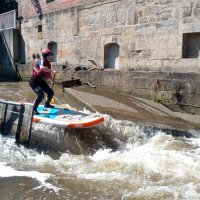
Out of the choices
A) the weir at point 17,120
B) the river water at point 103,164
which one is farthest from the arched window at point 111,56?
the weir at point 17,120

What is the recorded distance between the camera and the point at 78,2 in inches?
500

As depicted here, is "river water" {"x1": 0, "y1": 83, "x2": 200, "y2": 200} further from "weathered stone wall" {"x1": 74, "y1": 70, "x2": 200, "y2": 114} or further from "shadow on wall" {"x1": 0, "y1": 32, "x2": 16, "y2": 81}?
"shadow on wall" {"x1": 0, "y1": 32, "x2": 16, "y2": 81}

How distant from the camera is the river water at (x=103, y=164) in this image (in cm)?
449

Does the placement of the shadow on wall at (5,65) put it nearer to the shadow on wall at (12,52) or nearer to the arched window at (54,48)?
the shadow on wall at (12,52)

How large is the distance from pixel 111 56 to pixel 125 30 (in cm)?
130

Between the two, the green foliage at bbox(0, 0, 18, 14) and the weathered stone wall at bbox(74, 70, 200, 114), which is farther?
the green foliage at bbox(0, 0, 18, 14)

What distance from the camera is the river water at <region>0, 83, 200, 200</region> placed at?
14.7 feet

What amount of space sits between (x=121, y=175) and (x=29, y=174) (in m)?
1.54

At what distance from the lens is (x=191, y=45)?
29.6 feet

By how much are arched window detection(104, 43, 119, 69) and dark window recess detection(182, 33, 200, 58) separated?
3.00 metres

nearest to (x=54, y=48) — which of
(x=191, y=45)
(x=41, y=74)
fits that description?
(x=191, y=45)

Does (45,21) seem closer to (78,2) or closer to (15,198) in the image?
(78,2)

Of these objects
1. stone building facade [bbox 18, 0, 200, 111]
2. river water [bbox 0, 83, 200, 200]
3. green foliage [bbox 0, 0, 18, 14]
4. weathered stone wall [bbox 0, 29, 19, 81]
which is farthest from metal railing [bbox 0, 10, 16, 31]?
river water [bbox 0, 83, 200, 200]

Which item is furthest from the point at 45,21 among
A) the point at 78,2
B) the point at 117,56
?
the point at 117,56
